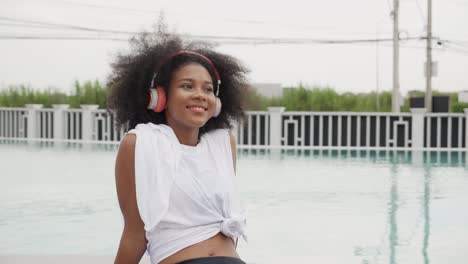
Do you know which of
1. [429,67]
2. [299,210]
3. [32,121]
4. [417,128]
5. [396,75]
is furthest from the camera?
[429,67]

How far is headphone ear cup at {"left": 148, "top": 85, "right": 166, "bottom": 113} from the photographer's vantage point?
5.50 ft

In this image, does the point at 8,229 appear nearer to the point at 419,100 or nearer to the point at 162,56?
the point at 162,56

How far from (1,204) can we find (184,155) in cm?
480

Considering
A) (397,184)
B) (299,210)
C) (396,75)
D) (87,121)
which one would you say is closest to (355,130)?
(396,75)

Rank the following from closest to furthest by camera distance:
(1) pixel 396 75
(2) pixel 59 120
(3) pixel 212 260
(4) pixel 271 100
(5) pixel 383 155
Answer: (3) pixel 212 260, (5) pixel 383 155, (2) pixel 59 120, (1) pixel 396 75, (4) pixel 271 100

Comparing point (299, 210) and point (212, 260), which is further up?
point (212, 260)

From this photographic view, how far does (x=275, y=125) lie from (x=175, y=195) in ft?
44.0

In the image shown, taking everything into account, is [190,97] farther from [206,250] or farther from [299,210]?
[299,210]

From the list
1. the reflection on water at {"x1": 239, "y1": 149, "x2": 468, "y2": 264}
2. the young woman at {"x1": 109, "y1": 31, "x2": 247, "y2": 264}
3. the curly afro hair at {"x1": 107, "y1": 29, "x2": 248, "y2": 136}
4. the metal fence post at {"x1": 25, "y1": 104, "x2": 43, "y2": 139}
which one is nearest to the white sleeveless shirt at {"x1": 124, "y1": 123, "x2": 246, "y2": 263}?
the young woman at {"x1": 109, "y1": 31, "x2": 247, "y2": 264}

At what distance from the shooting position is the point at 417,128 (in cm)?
1453

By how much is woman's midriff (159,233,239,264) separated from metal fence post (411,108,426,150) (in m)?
13.3

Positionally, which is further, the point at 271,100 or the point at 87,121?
the point at 271,100

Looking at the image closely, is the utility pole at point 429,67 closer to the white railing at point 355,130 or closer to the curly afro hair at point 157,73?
the white railing at point 355,130

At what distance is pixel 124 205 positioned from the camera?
5.29 ft
